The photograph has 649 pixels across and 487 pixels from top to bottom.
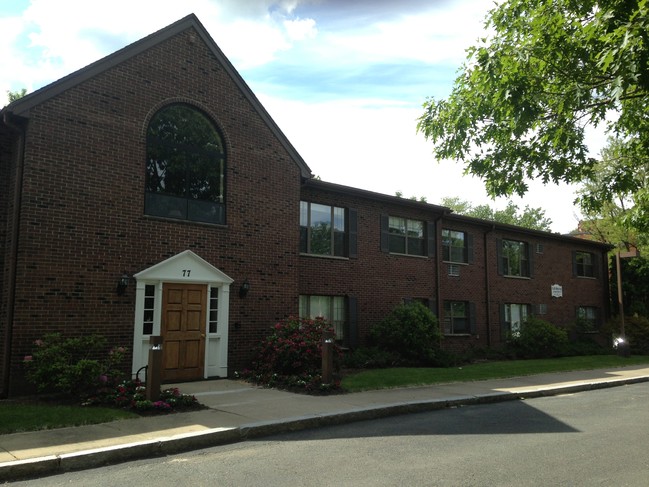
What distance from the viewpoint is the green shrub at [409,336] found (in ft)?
54.8

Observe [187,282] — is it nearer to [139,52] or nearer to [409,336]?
[139,52]

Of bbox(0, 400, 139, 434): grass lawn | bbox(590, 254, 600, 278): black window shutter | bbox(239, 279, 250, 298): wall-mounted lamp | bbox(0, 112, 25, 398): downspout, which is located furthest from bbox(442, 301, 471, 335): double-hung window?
bbox(0, 112, 25, 398): downspout

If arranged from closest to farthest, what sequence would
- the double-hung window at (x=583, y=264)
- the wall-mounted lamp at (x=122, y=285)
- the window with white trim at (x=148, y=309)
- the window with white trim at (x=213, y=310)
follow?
the wall-mounted lamp at (x=122, y=285)
the window with white trim at (x=148, y=309)
the window with white trim at (x=213, y=310)
the double-hung window at (x=583, y=264)

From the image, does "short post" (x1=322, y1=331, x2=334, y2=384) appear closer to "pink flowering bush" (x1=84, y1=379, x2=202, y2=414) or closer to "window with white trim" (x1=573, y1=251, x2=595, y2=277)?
"pink flowering bush" (x1=84, y1=379, x2=202, y2=414)

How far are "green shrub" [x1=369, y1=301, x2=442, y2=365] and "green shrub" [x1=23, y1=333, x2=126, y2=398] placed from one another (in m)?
8.57

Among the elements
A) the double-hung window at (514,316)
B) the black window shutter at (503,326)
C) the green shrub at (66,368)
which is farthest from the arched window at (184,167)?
the double-hung window at (514,316)

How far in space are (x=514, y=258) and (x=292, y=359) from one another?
14.6 meters

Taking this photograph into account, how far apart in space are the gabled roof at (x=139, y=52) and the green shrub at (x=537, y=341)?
1165 cm

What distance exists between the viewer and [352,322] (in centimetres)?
1698

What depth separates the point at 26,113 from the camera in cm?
1055

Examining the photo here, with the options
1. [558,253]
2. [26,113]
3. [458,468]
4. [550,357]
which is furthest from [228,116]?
[558,253]

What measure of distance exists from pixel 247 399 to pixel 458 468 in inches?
198

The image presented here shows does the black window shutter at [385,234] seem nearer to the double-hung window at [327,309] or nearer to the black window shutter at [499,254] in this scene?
the double-hung window at [327,309]

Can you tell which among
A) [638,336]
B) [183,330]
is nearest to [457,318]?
[638,336]
